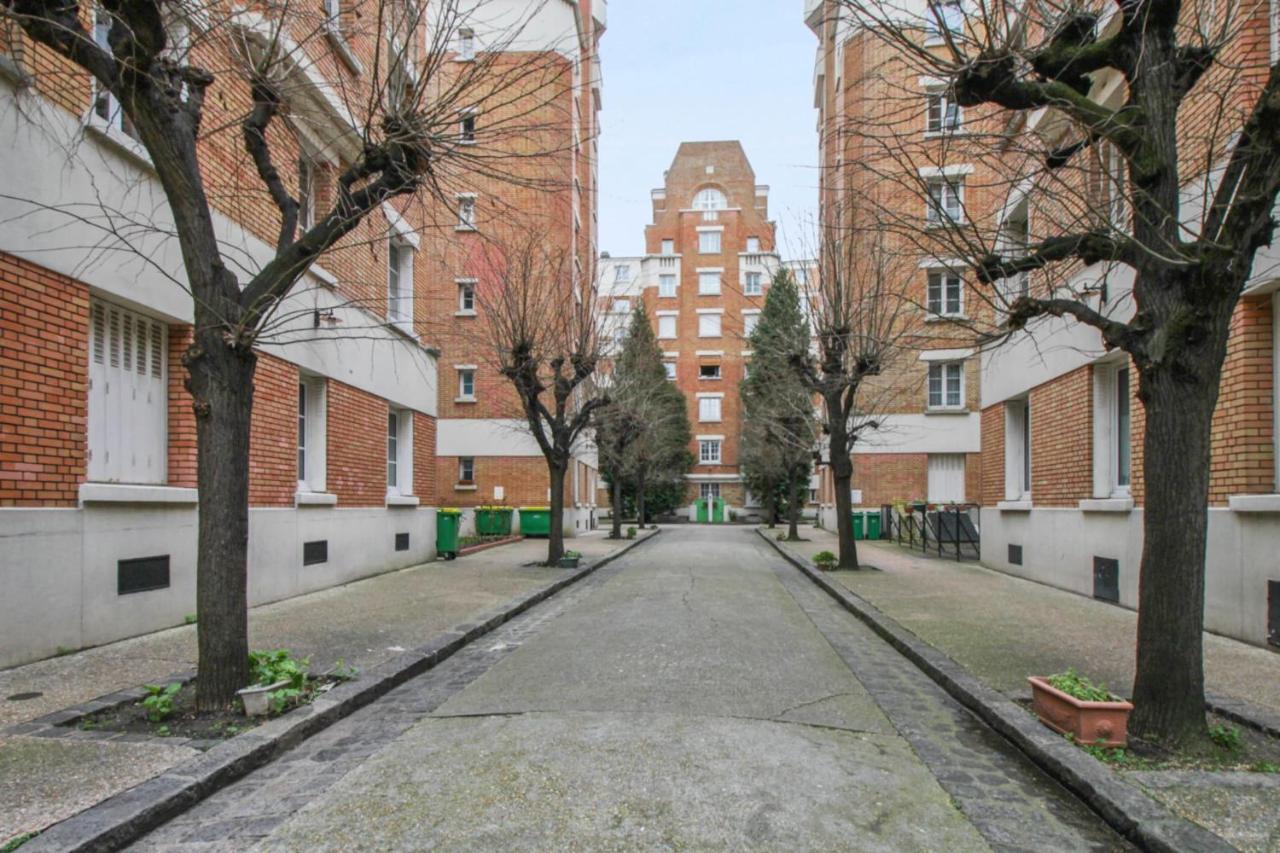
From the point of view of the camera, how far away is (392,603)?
10.2m

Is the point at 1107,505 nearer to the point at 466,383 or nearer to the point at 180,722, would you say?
the point at 180,722

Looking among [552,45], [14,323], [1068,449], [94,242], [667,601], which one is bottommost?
[667,601]

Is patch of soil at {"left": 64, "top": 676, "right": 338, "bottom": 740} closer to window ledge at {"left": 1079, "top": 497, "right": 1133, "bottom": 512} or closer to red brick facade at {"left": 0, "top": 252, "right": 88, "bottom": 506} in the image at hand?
red brick facade at {"left": 0, "top": 252, "right": 88, "bottom": 506}

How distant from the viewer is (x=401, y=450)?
53.3 ft

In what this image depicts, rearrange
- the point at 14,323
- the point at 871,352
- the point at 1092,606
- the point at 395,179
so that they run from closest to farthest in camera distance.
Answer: the point at 395,179, the point at 14,323, the point at 1092,606, the point at 871,352

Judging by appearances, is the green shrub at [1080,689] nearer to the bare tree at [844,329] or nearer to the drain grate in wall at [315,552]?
the bare tree at [844,329]

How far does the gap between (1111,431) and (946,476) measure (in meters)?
17.5

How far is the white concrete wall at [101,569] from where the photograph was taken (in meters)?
6.30

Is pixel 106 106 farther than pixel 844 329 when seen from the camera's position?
No

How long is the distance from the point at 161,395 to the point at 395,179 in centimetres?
458

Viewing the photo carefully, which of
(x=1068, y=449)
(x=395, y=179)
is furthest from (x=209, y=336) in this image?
(x=1068, y=449)

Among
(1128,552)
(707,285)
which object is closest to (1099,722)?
(1128,552)

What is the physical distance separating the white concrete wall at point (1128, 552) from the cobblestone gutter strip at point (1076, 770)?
305cm

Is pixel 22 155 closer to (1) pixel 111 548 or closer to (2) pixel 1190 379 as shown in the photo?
(1) pixel 111 548
